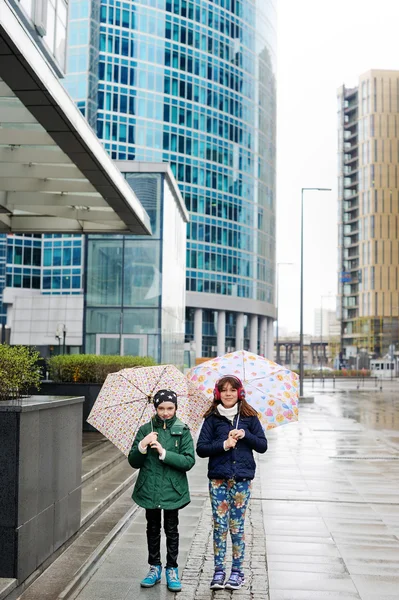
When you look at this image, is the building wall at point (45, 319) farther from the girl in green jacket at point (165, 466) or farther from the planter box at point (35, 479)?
the girl in green jacket at point (165, 466)

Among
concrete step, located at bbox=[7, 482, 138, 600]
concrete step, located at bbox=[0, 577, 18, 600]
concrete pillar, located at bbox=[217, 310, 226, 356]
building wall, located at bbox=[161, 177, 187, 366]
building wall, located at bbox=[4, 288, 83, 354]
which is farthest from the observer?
concrete pillar, located at bbox=[217, 310, 226, 356]

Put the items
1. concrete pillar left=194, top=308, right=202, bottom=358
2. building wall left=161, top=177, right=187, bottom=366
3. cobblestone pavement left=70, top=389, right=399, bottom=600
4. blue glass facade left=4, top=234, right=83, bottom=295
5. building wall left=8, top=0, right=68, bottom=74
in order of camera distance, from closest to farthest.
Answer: cobblestone pavement left=70, top=389, right=399, bottom=600, building wall left=8, top=0, right=68, bottom=74, building wall left=161, top=177, right=187, bottom=366, blue glass facade left=4, top=234, right=83, bottom=295, concrete pillar left=194, top=308, right=202, bottom=358

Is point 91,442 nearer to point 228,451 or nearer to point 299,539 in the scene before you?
point 299,539

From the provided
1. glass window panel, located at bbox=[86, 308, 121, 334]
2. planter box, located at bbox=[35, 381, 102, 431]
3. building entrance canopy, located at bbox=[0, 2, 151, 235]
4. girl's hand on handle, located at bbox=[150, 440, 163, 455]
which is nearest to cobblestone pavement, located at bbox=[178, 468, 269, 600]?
girl's hand on handle, located at bbox=[150, 440, 163, 455]

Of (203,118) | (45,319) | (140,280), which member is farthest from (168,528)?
(203,118)

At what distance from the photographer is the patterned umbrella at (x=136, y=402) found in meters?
6.36

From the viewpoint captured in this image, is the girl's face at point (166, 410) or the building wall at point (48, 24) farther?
the building wall at point (48, 24)

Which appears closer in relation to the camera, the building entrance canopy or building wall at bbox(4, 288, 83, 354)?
the building entrance canopy

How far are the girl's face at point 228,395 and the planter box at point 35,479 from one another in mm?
1509

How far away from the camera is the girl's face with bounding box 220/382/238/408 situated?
5.84 metres

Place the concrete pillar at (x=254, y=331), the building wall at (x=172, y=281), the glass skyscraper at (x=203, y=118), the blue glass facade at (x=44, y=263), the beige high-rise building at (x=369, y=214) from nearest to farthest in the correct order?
the building wall at (x=172, y=281), the blue glass facade at (x=44, y=263), the glass skyscraper at (x=203, y=118), the concrete pillar at (x=254, y=331), the beige high-rise building at (x=369, y=214)

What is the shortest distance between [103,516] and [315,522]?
2498 mm

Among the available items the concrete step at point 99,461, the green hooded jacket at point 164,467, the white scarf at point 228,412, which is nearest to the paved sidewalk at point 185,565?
the green hooded jacket at point 164,467

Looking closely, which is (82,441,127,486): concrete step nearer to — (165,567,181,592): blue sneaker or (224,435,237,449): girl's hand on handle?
(165,567,181,592): blue sneaker
